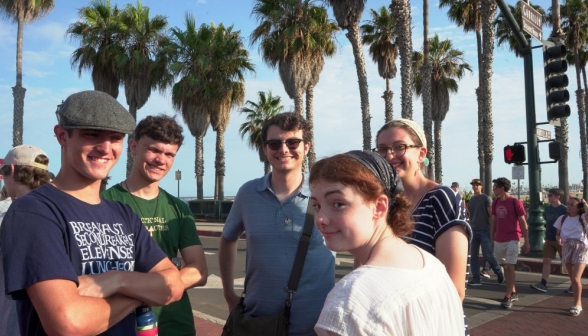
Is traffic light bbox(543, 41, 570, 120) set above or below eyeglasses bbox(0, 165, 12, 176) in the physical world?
above

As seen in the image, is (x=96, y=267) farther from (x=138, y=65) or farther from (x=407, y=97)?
(x=138, y=65)

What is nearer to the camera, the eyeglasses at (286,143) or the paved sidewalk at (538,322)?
the eyeglasses at (286,143)

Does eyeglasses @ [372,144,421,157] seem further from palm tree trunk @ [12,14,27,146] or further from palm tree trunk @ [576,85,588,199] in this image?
palm tree trunk @ [576,85,588,199]

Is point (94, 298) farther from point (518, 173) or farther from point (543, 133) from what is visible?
point (518, 173)

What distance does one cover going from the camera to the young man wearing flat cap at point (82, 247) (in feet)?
5.58

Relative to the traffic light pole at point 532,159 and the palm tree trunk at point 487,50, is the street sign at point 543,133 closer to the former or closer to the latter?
the traffic light pole at point 532,159

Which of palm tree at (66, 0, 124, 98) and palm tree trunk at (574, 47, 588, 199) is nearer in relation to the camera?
palm tree at (66, 0, 124, 98)

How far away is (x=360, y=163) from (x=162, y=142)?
5.92 feet

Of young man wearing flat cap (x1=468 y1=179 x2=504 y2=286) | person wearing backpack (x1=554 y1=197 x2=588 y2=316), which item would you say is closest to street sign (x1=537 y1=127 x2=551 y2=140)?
young man wearing flat cap (x1=468 y1=179 x2=504 y2=286)

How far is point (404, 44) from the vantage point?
18344mm

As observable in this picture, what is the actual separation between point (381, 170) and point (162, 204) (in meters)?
1.80

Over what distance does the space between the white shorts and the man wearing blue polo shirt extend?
19.1ft

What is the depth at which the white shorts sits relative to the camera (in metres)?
7.92

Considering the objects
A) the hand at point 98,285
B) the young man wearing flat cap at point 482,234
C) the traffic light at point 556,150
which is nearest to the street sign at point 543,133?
the traffic light at point 556,150
